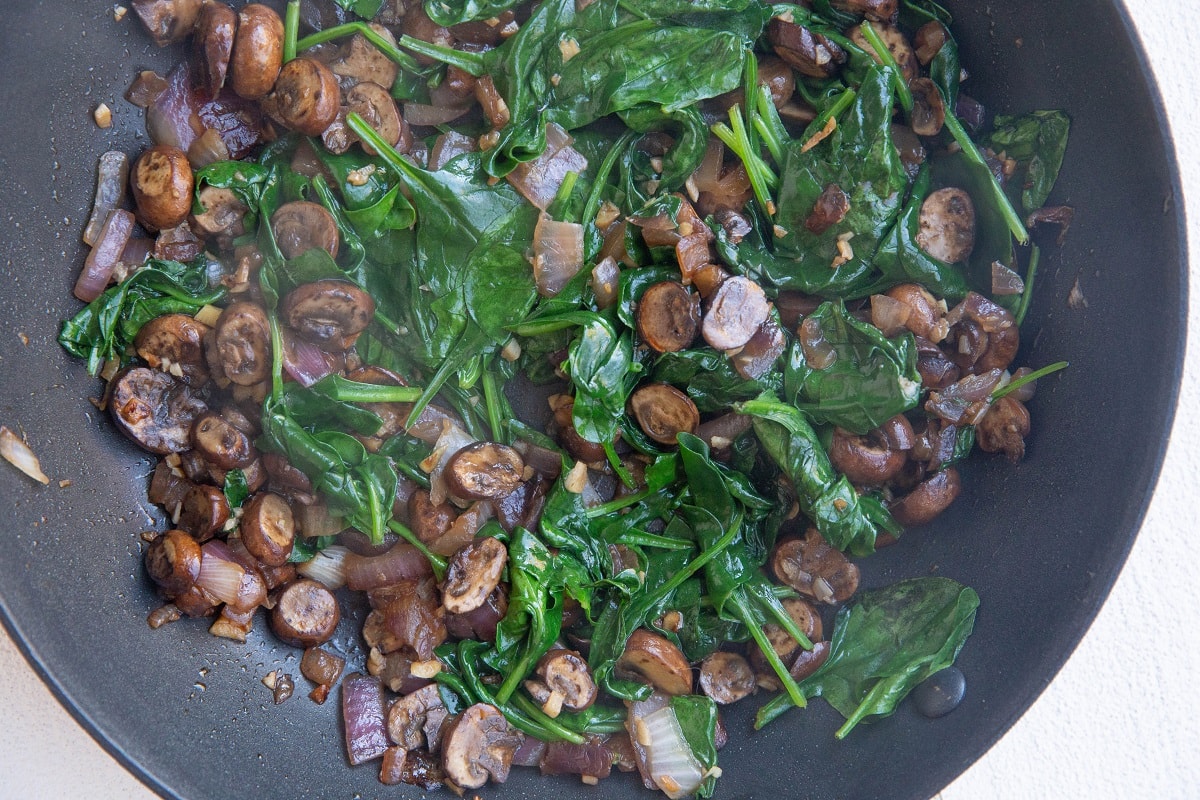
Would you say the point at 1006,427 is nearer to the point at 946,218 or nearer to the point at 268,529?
the point at 946,218

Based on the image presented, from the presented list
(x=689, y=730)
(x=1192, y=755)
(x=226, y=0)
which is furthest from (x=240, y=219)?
(x=1192, y=755)

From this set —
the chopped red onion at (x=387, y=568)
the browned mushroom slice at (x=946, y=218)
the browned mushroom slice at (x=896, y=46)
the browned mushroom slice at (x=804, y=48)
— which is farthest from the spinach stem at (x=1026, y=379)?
the chopped red onion at (x=387, y=568)

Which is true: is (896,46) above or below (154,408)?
above

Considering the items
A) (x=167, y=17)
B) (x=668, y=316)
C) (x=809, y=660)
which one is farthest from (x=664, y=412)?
(x=167, y=17)

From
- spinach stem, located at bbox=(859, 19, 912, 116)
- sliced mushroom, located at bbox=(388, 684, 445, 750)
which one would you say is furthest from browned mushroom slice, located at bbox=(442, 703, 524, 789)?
spinach stem, located at bbox=(859, 19, 912, 116)

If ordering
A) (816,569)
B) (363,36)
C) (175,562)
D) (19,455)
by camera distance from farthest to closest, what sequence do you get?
1. (816,569)
2. (363,36)
3. (175,562)
4. (19,455)

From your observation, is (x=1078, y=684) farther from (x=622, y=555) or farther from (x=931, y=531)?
(x=622, y=555)

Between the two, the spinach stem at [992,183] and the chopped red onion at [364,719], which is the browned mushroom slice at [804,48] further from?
the chopped red onion at [364,719]
